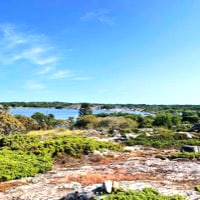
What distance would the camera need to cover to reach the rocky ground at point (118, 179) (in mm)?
19141

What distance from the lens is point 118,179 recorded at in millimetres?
22062

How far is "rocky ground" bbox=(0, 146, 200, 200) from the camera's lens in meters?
19.1

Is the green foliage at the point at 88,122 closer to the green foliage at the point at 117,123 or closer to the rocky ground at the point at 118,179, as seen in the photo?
the green foliage at the point at 117,123

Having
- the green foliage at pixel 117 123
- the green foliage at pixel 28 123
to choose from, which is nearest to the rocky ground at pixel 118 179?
the green foliage at pixel 117 123

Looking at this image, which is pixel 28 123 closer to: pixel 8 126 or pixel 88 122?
pixel 88 122

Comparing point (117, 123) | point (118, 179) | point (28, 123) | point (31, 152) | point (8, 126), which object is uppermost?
point (8, 126)

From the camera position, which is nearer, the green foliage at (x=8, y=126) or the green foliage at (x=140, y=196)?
the green foliage at (x=140, y=196)

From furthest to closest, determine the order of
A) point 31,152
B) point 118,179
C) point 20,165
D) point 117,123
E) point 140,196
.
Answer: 1. point 117,123
2. point 31,152
3. point 20,165
4. point 118,179
5. point 140,196

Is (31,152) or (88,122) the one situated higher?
(88,122)

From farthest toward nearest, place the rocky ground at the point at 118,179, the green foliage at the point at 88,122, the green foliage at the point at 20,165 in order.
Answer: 1. the green foliage at the point at 88,122
2. the green foliage at the point at 20,165
3. the rocky ground at the point at 118,179

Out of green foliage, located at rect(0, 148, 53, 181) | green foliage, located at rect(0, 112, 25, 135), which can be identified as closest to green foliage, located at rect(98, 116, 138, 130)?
green foliage, located at rect(0, 112, 25, 135)

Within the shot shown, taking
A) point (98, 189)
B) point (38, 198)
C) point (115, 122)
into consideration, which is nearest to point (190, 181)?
point (98, 189)

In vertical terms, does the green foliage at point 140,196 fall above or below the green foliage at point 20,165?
above

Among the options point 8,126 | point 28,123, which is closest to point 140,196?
point 8,126
